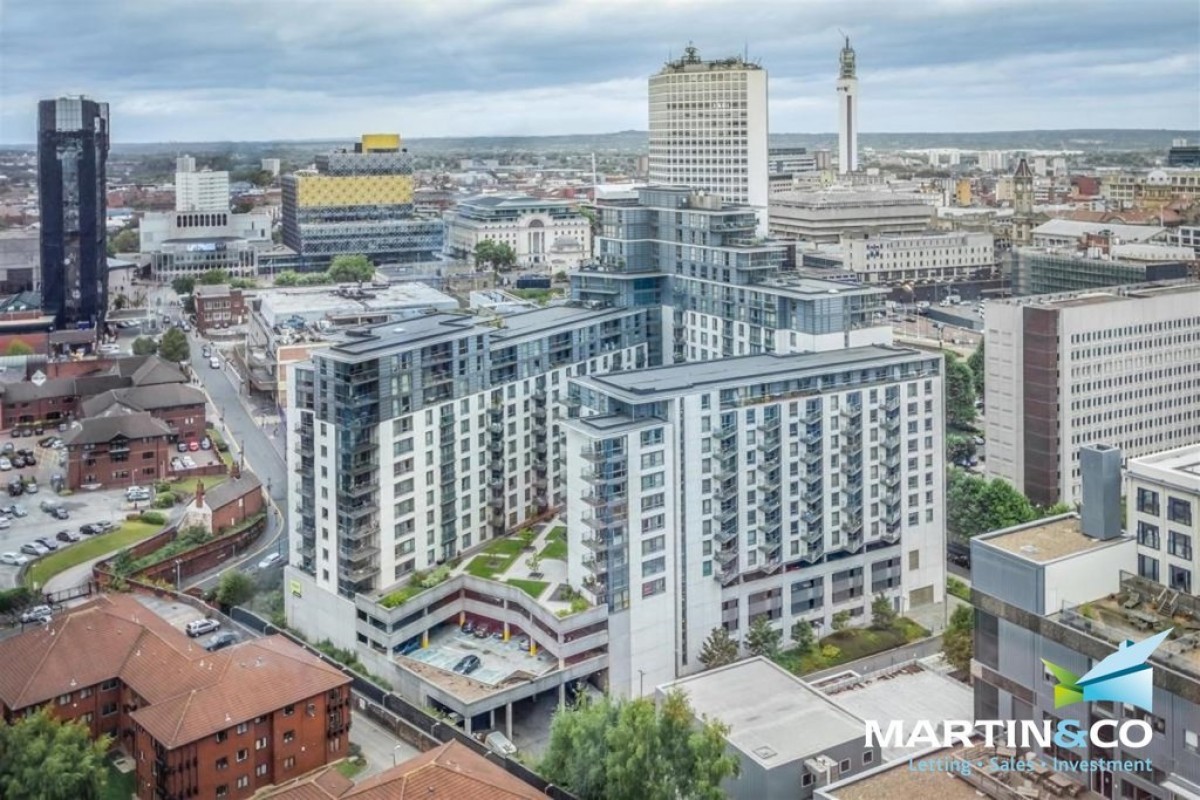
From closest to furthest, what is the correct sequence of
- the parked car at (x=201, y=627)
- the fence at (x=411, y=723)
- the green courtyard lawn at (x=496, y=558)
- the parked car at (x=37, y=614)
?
the fence at (x=411, y=723) < the green courtyard lawn at (x=496, y=558) < the parked car at (x=201, y=627) < the parked car at (x=37, y=614)

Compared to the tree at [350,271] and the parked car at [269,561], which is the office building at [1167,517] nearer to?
the parked car at [269,561]

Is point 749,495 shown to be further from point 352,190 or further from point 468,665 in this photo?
point 352,190

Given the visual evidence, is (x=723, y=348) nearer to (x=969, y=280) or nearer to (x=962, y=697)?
(x=962, y=697)

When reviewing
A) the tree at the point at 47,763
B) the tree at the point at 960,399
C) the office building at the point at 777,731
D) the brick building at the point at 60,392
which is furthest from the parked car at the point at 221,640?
the tree at the point at 960,399

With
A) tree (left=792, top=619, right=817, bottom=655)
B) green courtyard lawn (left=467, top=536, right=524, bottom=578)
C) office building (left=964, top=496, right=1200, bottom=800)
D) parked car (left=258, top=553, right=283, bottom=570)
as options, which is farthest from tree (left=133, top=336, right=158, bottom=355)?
office building (left=964, top=496, right=1200, bottom=800)

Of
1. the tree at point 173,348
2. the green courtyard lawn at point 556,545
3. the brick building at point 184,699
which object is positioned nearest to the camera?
the brick building at point 184,699

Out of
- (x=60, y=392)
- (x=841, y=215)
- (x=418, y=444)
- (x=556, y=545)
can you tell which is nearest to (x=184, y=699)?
(x=418, y=444)
